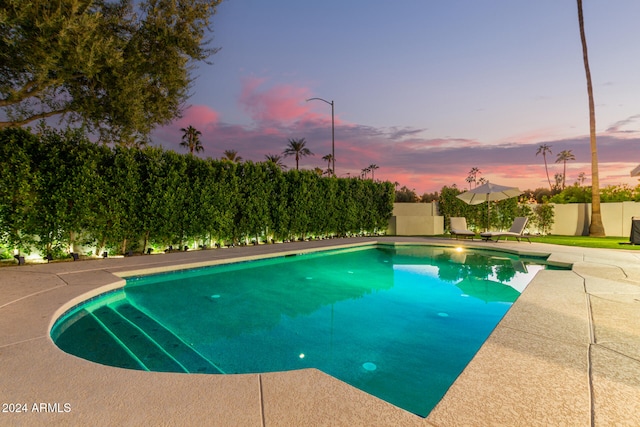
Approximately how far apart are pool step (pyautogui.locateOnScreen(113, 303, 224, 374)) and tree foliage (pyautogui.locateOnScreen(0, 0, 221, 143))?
5751mm

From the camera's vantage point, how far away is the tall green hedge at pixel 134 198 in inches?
283

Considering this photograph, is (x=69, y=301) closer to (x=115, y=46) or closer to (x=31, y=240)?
(x=31, y=240)

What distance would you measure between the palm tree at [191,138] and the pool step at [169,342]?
151 ft

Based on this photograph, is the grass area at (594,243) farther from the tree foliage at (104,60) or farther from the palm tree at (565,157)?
the palm tree at (565,157)

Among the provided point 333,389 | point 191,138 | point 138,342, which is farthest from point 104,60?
point 191,138

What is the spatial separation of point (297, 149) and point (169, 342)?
49.7 meters

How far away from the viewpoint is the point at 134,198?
29.5 feet

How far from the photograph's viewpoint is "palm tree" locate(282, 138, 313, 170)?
51.8 meters

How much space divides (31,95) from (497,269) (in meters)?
13.0

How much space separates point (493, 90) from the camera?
57.4 feet

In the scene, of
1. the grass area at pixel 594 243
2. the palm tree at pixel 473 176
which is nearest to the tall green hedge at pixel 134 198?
the grass area at pixel 594 243

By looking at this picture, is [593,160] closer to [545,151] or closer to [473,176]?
[545,151]

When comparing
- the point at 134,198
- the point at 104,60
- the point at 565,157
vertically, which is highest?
the point at 565,157

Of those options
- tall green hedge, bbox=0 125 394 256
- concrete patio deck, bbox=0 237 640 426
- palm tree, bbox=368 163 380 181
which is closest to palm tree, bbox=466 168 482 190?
palm tree, bbox=368 163 380 181
